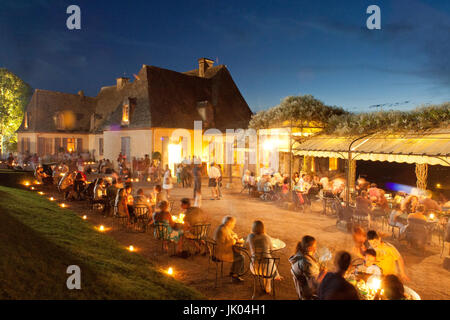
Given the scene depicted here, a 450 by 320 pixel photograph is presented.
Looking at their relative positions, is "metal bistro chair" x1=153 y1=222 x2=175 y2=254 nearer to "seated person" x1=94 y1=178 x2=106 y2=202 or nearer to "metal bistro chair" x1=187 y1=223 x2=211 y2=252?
"metal bistro chair" x1=187 y1=223 x2=211 y2=252

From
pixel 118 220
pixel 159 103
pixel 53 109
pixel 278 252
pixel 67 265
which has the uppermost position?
pixel 53 109

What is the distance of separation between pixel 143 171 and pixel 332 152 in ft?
41.1

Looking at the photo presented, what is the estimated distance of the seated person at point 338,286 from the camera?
349 cm

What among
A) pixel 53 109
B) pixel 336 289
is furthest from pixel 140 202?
pixel 53 109

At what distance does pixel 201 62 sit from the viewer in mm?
Answer: 30625

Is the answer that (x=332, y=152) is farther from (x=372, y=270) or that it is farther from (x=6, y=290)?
(x=6, y=290)

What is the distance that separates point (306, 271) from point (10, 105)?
3752cm

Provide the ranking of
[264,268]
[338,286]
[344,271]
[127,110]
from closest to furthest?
[338,286], [344,271], [264,268], [127,110]

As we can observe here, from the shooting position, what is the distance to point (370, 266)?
443cm

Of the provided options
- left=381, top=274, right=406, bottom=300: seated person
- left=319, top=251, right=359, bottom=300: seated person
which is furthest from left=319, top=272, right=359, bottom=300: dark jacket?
left=381, top=274, right=406, bottom=300: seated person

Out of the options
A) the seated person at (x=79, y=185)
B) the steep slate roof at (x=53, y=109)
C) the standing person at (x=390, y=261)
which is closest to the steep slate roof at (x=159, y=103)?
the steep slate roof at (x=53, y=109)

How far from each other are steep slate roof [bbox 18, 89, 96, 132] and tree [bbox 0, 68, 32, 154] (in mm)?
994

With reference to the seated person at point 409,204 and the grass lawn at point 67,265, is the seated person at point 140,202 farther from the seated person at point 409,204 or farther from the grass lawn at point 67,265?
the seated person at point 409,204

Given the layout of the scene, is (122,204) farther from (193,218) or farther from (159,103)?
Answer: (159,103)
